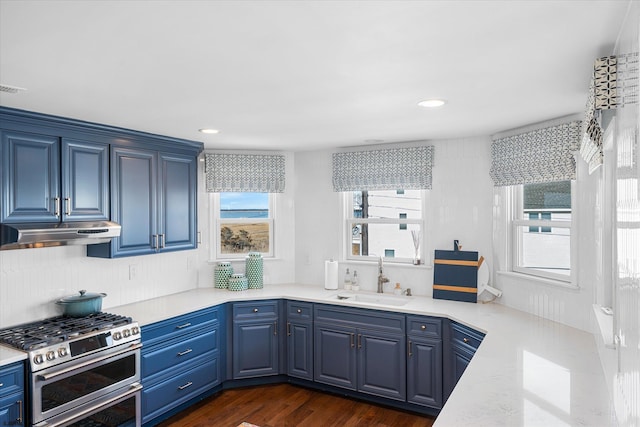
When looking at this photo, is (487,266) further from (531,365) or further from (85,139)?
(85,139)

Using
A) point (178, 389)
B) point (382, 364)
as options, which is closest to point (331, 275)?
point (382, 364)

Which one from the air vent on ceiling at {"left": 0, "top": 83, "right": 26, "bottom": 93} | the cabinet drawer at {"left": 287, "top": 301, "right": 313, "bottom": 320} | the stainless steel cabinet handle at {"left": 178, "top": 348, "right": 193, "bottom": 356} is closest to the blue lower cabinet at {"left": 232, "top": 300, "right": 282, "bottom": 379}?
the cabinet drawer at {"left": 287, "top": 301, "right": 313, "bottom": 320}

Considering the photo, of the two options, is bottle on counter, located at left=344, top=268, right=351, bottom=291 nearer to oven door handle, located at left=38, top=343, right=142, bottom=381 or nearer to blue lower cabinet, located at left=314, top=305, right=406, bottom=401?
blue lower cabinet, located at left=314, top=305, right=406, bottom=401

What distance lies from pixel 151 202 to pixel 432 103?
2422mm

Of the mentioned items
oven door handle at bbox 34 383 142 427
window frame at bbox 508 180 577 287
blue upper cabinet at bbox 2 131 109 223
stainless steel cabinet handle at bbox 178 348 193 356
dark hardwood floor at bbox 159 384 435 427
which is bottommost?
dark hardwood floor at bbox 159 384 435 427

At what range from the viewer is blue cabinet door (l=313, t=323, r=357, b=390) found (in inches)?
150

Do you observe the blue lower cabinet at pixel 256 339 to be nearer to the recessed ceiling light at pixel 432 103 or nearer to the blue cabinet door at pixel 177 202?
the blue cabinet door at pixel 177 202

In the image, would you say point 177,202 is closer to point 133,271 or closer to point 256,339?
point 133,271

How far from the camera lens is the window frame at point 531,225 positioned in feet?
10.0

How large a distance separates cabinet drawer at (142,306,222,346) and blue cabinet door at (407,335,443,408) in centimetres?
170

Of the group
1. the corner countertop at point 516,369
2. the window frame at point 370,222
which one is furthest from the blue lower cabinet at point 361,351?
the window frame at point 370,222

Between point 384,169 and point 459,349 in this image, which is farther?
point 384,169

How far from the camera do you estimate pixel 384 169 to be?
14.1ft

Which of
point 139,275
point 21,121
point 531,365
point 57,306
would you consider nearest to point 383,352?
point 531,365
